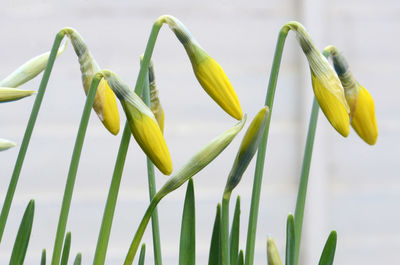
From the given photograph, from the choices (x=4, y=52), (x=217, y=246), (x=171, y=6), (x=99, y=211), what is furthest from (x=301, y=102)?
(x=217, y=246)

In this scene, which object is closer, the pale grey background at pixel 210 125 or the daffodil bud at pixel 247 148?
the daffodil bud at pixel 247 148

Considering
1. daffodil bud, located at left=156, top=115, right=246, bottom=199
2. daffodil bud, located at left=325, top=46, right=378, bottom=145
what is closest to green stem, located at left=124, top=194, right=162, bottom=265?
daffodil bud, located at left=156, top=115, right=246, bottom=199

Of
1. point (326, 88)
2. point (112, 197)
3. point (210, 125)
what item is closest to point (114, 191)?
point (112, 197)

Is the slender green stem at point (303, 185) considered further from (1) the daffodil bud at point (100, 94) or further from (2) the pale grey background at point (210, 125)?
(2) the pale grey background at point (210, 125)

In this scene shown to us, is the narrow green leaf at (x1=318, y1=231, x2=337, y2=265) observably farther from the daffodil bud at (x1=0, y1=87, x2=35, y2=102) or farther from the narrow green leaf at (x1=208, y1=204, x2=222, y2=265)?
the daffodil bud at (x1=0, y1=87, x2=35, y2=102)

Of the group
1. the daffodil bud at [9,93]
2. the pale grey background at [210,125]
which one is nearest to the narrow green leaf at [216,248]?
the daffodil bud at [9,93]

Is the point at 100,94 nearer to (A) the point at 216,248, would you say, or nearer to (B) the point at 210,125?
(A) the point at 216,248

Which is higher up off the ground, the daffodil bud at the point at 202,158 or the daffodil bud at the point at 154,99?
the daffodil bud at the point at 154,99
